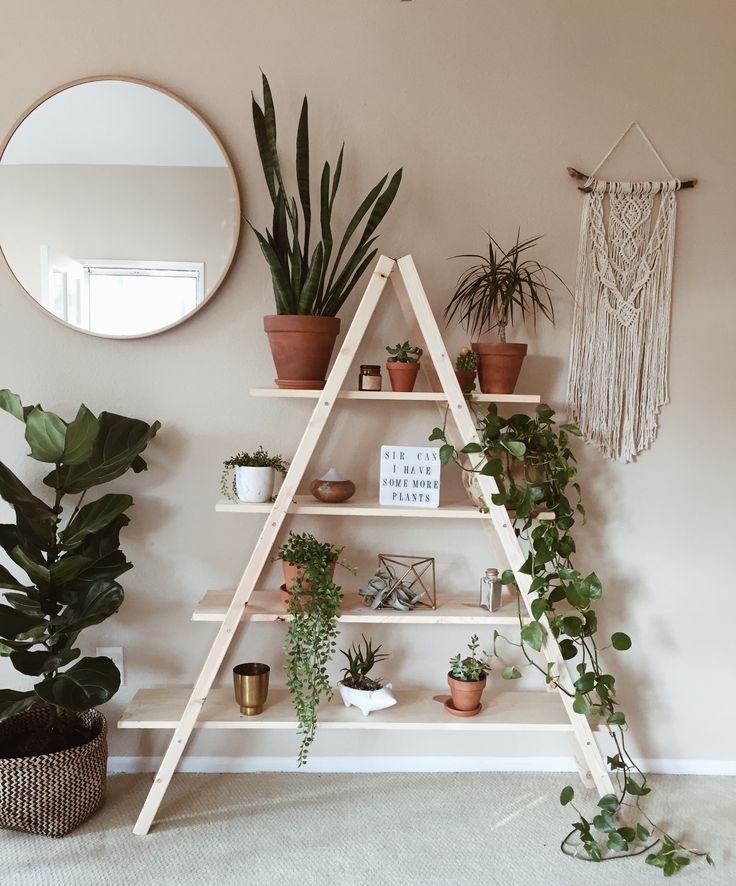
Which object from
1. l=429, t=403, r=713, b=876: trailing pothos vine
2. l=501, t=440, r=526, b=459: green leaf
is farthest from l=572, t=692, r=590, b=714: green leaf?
l=501, t=440, r=526, b=459: green leaf

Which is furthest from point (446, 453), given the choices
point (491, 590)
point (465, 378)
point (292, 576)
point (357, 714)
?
point (357, 714)

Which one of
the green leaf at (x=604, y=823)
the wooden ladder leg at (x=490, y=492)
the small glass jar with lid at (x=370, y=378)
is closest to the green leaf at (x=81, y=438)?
the small glass jar with lid at (x=370, y=378)

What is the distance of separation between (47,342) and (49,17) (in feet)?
2.90

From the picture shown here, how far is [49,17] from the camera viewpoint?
203 cm

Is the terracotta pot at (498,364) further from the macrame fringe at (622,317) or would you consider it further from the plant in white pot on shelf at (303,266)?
the plant in white pot on shelf at (303,266)

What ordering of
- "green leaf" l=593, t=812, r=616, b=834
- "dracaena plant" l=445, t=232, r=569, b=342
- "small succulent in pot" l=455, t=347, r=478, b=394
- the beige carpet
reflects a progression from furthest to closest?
1. "dracaena plant" l=445, t=232, r=569, b=342
2. "small succulent in pot" l=455, t=347, r=478, b=394
3. "green leaf" l=593, t=812, r=616, b=834
4. the beige carpet

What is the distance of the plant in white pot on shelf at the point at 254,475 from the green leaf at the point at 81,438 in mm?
361

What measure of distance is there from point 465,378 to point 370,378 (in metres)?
0.26

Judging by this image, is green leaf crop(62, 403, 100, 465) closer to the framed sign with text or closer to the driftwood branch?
the framed sign with text

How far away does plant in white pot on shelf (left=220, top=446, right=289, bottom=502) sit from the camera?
1971 millimetres

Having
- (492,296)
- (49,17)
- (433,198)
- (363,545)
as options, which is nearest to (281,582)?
(363,545)

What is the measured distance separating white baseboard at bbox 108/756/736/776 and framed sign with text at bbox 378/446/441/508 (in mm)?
848

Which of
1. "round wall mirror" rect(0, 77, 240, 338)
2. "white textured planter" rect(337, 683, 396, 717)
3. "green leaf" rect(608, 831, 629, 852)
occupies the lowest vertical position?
"green leaf" rect(608, 831, 629, 852)

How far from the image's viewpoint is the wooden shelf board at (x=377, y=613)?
1.95m
